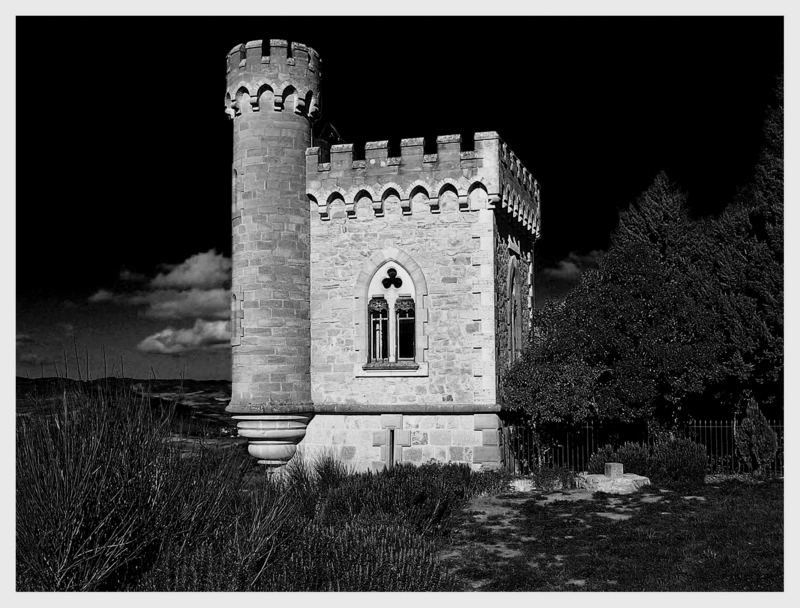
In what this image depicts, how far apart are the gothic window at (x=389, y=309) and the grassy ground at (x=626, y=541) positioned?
14.3 feet

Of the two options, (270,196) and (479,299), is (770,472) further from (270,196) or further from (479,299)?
(270,196)

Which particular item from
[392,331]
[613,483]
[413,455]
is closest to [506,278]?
[392,331]

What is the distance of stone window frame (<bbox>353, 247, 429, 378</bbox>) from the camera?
61.4ft

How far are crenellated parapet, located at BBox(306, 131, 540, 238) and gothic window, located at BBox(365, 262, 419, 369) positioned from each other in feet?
4.77

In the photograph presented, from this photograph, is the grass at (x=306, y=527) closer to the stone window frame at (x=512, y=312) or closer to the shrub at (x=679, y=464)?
the shrub at (x=679, y=464)

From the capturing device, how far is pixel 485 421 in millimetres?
18219

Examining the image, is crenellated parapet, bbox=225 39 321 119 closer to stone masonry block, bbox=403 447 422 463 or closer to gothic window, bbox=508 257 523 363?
gothic window, bbox=508 257 523 363

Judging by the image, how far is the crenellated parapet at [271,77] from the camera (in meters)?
18.7

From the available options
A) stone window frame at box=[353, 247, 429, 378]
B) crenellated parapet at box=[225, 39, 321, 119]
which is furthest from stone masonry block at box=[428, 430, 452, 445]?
crenellated parapet at box=[225, 39, 321, 119]
